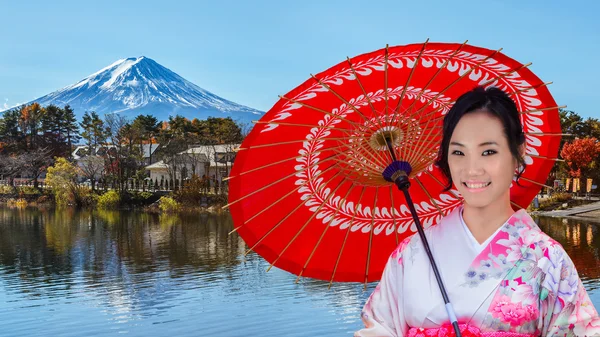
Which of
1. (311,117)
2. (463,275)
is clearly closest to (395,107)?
(311,117)

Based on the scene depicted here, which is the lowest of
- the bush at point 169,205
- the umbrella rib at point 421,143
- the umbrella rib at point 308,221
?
the bush at point 169,205

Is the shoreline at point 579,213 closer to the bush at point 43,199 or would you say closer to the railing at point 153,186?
the railing at point 153,186

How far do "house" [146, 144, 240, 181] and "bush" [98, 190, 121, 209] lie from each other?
372 centimetres

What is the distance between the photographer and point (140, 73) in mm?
158375

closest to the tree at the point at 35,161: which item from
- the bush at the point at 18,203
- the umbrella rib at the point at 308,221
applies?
the bush at the point at 18,203

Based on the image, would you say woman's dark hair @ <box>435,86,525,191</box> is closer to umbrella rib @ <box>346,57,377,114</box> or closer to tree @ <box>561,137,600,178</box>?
umbrella rib @ <box>346,57,377,114</box>

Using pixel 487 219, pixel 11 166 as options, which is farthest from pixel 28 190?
pixel 487 219

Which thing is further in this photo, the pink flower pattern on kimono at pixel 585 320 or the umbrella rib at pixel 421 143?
the umbrella rib at pixel 421 143

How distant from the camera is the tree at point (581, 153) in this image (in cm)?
3372

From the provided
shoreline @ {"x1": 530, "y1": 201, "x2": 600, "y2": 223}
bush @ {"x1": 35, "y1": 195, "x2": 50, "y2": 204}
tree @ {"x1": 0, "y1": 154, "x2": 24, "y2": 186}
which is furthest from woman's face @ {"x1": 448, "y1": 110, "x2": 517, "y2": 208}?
tree @ {"x1": 0, "y1": 154, "x2": 24, "y2": 186}

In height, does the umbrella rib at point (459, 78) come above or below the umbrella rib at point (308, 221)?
above

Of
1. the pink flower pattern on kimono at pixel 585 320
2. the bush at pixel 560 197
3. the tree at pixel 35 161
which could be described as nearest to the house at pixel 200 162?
the tree at pixel 35 161

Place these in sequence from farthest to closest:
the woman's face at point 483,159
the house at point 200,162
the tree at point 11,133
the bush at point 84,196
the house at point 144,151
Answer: the tree at point 11,133 → the house at point 144,151 → the bush at point 84,196 → the house at point 200,162 → the woman's face at point 483,159

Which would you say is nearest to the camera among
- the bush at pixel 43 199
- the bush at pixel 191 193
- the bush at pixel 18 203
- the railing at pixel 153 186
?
the bush at pixel 191 193
